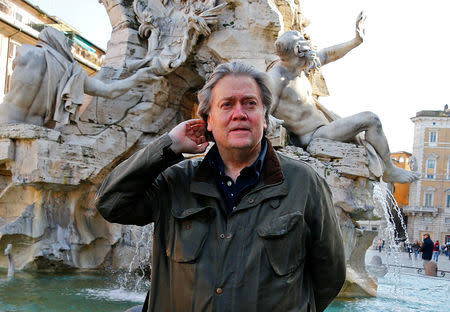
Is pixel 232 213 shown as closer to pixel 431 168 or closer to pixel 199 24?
pixel 199 24

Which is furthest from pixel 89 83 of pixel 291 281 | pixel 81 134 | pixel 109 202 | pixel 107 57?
pixel 291 281

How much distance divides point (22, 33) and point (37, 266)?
1634 cm

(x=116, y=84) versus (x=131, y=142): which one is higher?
(x=116, y=84)

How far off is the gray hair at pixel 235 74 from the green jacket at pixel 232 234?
0.19m

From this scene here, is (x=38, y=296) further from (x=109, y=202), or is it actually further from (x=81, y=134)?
(x=109, y=202)

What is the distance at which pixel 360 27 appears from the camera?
6688 mm

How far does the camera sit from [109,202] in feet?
6.01

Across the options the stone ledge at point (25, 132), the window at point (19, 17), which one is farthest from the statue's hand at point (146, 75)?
the window at point (19, 17)

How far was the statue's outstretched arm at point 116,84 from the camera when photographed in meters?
7.01

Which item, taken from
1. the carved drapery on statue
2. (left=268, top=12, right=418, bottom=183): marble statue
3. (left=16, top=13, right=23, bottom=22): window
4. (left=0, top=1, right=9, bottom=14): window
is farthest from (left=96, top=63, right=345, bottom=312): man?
(left=16, top=13, right=23, bottom=22): window

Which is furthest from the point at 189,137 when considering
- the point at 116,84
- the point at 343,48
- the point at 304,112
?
the point at 116,84

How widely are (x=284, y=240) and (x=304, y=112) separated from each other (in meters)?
4.60

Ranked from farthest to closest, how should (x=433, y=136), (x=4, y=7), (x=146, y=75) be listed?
1. (x=433, y=136)
2. (x=4, y=7)
3. (x=146, y=75)

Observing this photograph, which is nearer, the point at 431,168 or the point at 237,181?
the point at 237,181
